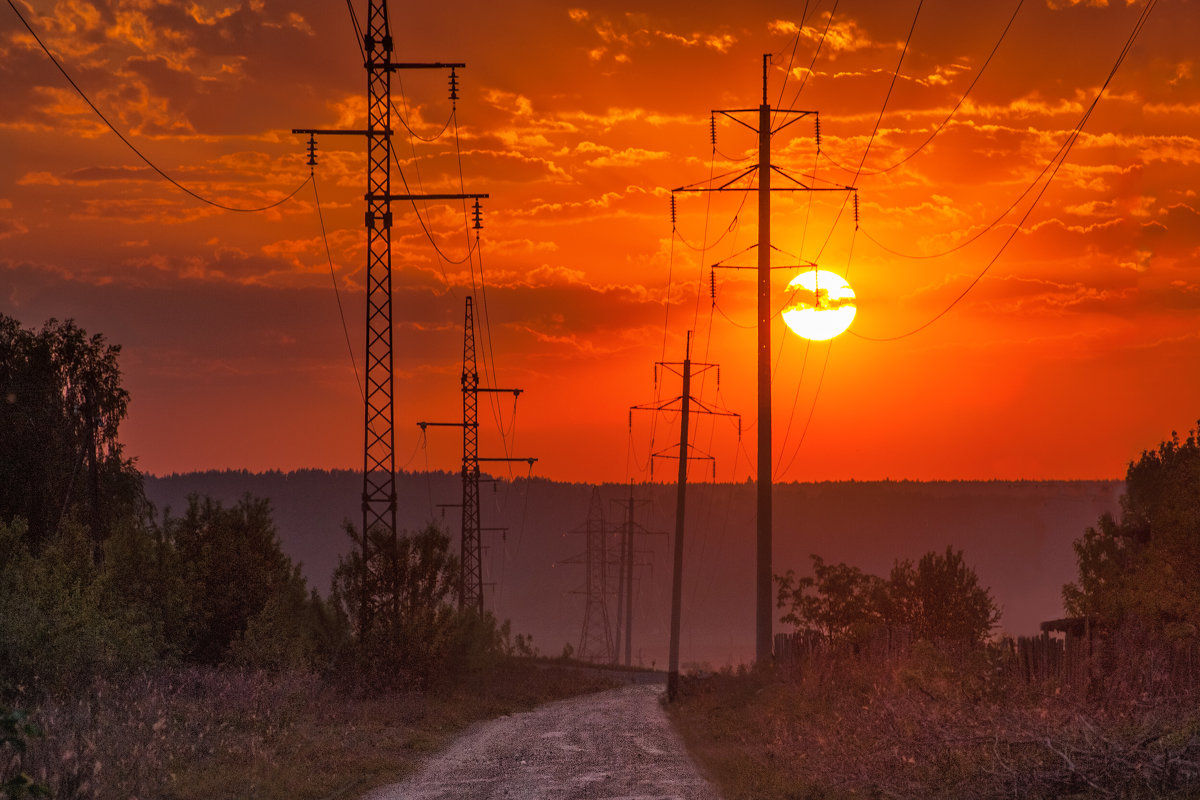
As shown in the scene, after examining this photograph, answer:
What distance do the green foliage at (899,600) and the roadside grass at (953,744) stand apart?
1054 centimetres

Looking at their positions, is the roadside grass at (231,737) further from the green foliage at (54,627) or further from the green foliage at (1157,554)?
the green foliage at (1157,554)

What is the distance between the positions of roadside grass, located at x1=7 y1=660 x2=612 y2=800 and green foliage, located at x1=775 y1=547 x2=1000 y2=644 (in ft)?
34.9

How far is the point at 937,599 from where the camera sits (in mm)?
48406

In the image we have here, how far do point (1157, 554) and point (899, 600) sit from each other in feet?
56.1

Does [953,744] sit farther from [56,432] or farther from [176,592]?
[56,432]

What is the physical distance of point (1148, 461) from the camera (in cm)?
6956

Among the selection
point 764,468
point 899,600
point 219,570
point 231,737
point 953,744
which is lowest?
point 231,737

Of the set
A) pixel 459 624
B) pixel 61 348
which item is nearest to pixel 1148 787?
pixel 459 624

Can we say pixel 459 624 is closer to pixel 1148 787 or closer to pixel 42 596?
pixel 42 596

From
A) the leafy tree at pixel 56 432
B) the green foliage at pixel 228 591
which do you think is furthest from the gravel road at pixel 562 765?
the leafy tree at pixel 56 432

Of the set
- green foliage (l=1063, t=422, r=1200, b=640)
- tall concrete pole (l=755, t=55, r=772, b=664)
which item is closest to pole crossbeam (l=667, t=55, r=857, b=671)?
tall concrete pole (l=755, t=55, r=772, b=664)

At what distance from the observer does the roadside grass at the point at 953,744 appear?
579 inches

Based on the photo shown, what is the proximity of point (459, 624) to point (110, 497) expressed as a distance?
18448 mm

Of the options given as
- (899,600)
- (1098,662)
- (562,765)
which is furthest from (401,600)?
(1098,662)
